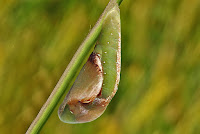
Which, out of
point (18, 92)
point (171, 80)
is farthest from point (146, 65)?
point (18, 92)

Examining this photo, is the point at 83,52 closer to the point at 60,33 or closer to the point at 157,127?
the point at 60,33

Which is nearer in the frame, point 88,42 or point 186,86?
point 88,42

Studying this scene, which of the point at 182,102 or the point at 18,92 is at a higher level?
the point at 182,102
